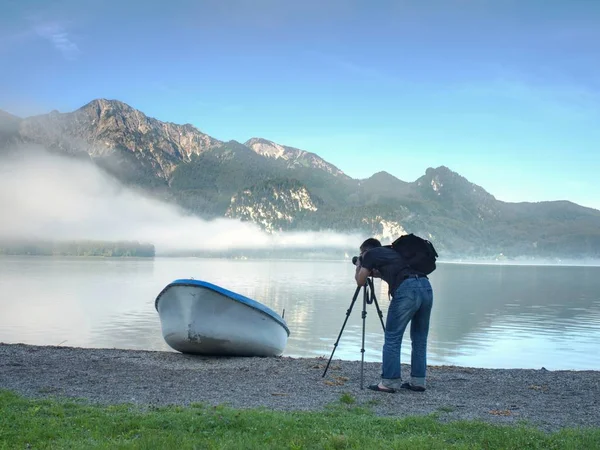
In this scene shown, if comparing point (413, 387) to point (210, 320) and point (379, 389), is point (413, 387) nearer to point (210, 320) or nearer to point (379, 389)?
point (379, 389)

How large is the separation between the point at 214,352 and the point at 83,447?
41.9 ft

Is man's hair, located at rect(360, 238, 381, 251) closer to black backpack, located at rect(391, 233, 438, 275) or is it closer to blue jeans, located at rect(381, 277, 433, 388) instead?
black backpack, located at rect(391, 233, 438, 275)

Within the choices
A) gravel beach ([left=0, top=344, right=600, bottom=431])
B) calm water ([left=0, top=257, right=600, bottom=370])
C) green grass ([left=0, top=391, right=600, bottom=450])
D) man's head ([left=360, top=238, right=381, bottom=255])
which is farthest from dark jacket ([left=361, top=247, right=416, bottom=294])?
calm water ([left=0, top=257, right=600, bottom=370])

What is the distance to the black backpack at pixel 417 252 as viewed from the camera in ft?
45.4

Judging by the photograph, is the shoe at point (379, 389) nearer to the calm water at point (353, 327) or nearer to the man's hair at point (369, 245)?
the man's hair at point (369, 245)

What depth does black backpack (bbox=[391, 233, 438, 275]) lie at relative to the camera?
13836 mm

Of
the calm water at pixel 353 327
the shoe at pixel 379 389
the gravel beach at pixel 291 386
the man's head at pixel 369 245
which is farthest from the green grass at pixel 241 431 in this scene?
the calm water at pixel 353 327

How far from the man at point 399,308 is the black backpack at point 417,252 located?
13 cm

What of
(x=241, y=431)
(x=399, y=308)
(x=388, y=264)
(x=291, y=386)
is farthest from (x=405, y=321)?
(x=241, y=431)

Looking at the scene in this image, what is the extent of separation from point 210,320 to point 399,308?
7979mm

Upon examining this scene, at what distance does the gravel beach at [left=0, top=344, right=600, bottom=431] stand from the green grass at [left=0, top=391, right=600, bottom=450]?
3.58ft

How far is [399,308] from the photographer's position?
1352 cm

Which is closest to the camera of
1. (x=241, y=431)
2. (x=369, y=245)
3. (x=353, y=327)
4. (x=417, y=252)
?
(x=241, y=431)

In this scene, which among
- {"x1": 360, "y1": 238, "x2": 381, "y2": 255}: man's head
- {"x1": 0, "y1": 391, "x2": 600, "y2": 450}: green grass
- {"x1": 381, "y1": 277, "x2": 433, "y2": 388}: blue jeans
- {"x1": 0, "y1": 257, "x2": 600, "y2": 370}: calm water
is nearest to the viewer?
{"x1": 0, "y1": 391, "x2": 600, "y2": 450}: green grass
